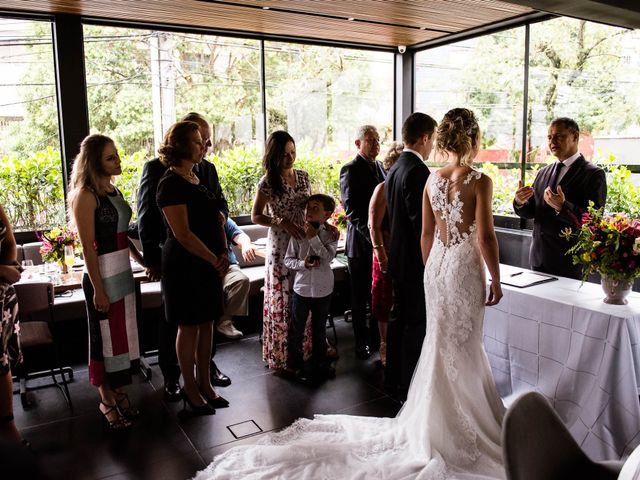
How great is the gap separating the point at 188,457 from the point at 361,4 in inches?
149

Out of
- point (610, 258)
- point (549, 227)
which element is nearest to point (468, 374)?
point (610, 258)

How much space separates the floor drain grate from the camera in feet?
11.6

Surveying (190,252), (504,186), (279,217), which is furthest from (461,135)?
(504,186)

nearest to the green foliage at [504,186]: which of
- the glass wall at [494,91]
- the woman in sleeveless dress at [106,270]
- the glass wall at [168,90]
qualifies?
the glass wall at [494,91]

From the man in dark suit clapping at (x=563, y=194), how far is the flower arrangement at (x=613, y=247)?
34.0 inches

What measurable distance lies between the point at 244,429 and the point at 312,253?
1273 mm

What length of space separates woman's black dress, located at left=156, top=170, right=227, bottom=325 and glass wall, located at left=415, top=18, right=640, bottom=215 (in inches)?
143

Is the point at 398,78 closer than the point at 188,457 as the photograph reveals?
No

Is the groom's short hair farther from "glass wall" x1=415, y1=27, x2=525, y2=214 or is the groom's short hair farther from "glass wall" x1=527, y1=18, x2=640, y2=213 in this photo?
"glass wall" x1=527, y1=18, x2=640, y2=213

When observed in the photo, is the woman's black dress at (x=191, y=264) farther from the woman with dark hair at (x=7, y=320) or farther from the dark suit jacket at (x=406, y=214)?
the dark suit jacket at (x=406, y=214)

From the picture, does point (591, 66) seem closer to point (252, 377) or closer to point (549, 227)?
point (549, 227)

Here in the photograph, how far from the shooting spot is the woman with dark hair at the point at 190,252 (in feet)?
11.4

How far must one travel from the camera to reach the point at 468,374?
3.22 meters

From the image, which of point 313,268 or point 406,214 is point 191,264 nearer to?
point 313,268
